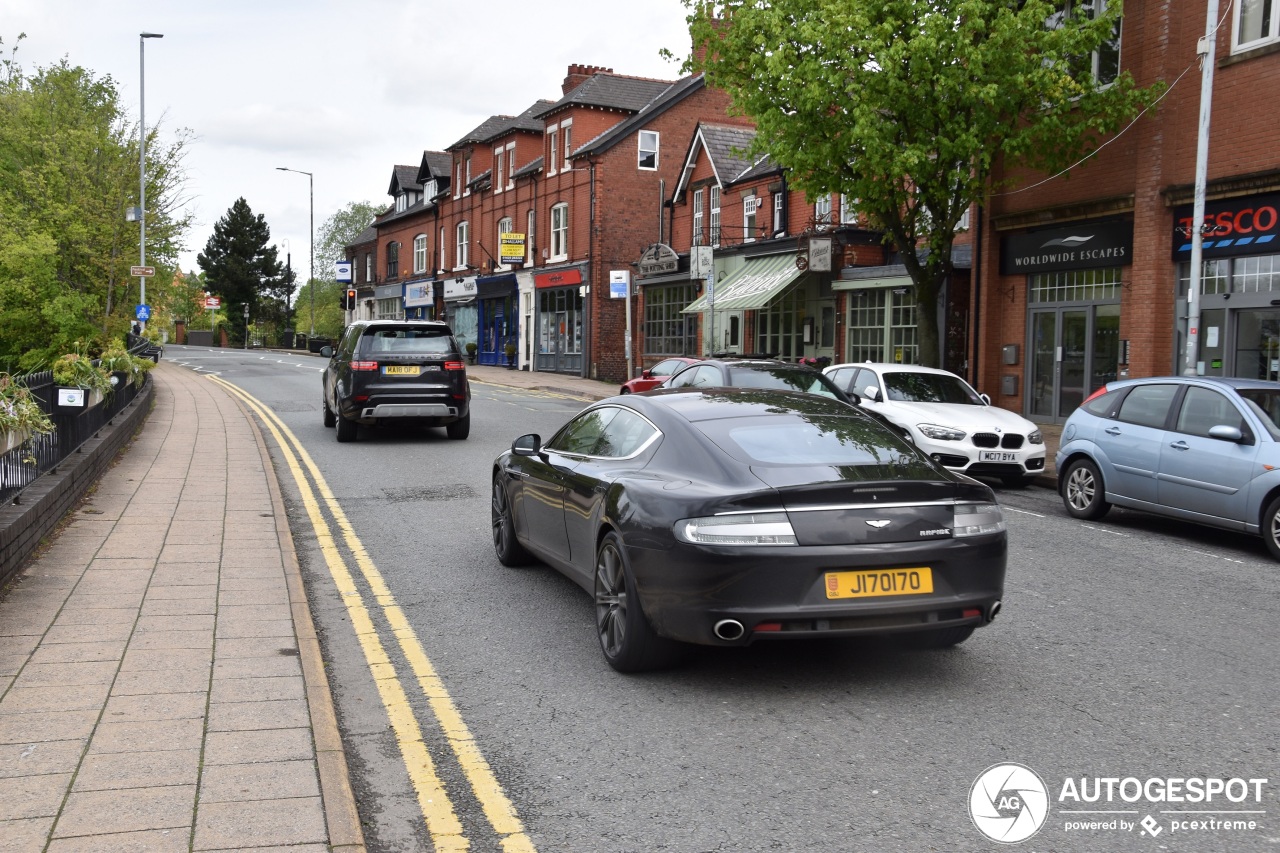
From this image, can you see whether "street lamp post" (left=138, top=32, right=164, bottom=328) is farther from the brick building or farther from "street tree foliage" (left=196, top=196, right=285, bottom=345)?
"street tree foliage" (left=196, top=196, right=285, bottom=345)

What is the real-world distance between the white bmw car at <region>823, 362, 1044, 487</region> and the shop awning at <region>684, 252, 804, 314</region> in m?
13.2

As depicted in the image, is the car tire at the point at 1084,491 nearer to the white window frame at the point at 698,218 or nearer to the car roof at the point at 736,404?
the car roof at the point at 736,404

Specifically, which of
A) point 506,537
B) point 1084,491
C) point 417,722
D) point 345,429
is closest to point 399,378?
point 345,429

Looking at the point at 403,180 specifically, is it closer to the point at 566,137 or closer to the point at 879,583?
the point at 566,137

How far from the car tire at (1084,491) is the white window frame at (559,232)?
33.7 m

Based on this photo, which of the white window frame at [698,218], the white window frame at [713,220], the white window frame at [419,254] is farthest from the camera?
the white window frame at [419,254]

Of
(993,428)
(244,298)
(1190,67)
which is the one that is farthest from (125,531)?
(244,298)

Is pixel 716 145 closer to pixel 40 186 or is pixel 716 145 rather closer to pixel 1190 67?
pixel 1190 67

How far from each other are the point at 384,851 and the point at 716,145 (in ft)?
107

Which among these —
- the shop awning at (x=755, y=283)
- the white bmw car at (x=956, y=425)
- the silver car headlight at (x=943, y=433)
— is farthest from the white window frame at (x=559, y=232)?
the silver car headlight at (x=943, y=433)

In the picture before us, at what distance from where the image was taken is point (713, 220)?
3506cm

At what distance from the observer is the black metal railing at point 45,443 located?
7.77m

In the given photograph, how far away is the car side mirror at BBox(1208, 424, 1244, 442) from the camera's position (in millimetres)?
9609

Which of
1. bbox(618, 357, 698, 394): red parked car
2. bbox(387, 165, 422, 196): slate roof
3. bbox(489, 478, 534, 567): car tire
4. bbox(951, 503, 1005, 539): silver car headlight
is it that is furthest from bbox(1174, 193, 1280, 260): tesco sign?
bbox(387, 165, 422, 196): slate roof
